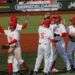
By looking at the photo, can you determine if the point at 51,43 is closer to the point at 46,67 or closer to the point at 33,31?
the point at 46,67

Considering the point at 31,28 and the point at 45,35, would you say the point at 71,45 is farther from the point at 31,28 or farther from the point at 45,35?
the point at 31,28

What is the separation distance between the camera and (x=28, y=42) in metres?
21.0

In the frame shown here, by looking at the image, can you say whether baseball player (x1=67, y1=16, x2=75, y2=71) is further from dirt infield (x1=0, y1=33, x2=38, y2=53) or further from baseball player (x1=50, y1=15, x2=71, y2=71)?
dirt infield (x1=0, y1=33, x2=38, y2=53)

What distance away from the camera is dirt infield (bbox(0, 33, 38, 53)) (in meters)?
18.7

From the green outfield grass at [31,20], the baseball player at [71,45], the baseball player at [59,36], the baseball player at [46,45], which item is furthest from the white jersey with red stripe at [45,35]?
the green outfield grass at [31,20]

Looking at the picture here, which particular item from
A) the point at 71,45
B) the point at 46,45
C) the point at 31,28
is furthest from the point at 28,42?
the point at 46,45

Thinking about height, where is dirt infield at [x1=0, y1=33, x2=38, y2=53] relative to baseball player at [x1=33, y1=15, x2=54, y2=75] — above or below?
below

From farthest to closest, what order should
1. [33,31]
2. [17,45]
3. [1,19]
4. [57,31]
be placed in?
[1,19] → [33,31] → [57,31] → [17,45]

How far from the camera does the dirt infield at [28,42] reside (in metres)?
18.7

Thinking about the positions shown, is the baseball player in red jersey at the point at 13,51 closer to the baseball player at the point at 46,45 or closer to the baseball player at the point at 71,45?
the baseball player at the point at 46,45

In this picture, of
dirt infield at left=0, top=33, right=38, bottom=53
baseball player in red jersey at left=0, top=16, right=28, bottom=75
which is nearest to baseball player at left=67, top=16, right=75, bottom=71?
baseball player in red jersey at left=0, top=16, right=28, bottom=75

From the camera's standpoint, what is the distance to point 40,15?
27.8m

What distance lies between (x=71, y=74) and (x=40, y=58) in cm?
107

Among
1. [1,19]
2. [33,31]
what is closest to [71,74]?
[33,31]
